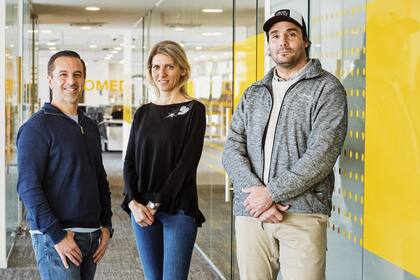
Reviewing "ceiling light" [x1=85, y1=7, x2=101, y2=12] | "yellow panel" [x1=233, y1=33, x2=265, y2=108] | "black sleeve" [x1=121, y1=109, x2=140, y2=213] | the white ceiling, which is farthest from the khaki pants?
"ceiling light" [x1=85, y1=7, x2=101, y2=12]

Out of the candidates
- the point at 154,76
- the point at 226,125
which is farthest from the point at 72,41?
the point at 154,76

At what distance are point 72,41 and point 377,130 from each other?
59.7ft

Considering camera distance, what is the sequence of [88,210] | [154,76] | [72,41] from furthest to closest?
[72,41]
[154,76]
[88,210]

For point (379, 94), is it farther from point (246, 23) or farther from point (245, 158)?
point (246, 23)

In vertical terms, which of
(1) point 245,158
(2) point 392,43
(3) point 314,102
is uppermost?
(2) point 392,43

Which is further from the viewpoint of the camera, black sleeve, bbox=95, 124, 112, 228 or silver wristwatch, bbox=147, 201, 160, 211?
silver wristwatch, bbox=147, 201, 160, 211

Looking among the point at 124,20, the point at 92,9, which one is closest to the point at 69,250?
the point at 92,9

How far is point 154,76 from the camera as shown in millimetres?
3246

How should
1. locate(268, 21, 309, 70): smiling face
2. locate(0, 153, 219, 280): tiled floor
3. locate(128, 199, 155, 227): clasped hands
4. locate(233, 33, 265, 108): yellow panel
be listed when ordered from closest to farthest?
locate(268, 21, 309, 70): smiling face → locate(128, 199, 155, 227): clasped hands → locate(233, 33, 265, 108): yellow panel → locate(0, 153, 219, 280): tiled floor

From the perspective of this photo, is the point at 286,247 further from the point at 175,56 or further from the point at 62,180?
the point at 175,56

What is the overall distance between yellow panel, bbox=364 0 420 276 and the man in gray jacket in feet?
0.58

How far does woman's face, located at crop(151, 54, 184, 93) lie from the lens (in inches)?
126

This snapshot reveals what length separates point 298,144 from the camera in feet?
8.21

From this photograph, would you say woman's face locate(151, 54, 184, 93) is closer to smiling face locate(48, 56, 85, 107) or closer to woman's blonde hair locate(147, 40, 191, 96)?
woman's blonde hair locate(147, 40, 191, 96)
